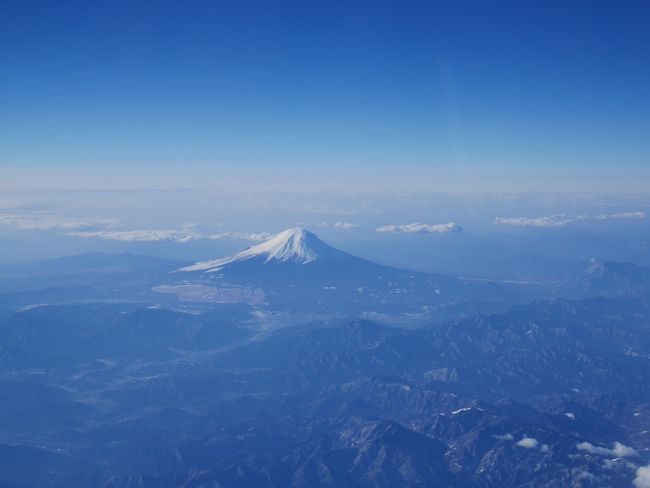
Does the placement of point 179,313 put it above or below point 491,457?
above

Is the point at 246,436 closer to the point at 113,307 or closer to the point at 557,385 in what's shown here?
the point at 557,385

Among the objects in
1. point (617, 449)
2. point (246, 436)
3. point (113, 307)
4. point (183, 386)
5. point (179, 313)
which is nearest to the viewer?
point (617, 449)

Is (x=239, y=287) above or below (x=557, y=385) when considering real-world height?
above

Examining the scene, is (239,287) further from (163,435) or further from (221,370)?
(163,435)

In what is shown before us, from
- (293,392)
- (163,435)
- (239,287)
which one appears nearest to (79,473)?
(163,435)

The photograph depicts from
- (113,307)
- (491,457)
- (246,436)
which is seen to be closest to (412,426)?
(491,457)

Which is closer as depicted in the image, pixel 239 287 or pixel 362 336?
pixel 362 336

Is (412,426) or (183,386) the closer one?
(412,426)

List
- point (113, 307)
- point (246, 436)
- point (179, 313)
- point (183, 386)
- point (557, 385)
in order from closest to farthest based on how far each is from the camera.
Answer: point (246, 436)
point (183, 386)
point (557, 385)
point (179, 313)
point (113, 307)

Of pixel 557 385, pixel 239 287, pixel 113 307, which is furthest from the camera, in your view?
pixel 239 287
